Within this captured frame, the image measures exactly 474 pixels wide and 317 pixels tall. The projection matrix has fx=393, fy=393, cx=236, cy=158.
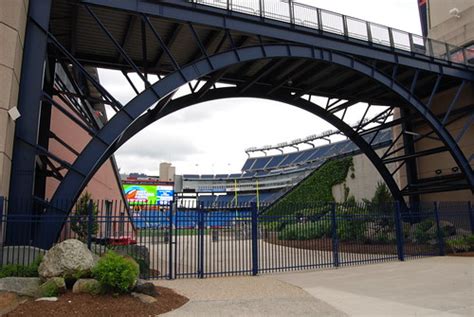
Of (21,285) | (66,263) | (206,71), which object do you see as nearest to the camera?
(21,285)

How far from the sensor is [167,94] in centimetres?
1440

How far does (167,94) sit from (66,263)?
24.3 ft

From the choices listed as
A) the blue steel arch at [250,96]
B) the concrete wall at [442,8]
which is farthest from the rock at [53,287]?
the concrete wall at [442,8]

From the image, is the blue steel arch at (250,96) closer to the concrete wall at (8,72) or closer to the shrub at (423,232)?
the shrub at (423,232)

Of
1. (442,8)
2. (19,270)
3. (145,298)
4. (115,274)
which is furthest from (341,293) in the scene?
(442,8)

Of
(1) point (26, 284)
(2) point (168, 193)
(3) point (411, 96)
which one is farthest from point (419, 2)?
(2) point (168, 193)

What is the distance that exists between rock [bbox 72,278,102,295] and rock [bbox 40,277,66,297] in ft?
0.85

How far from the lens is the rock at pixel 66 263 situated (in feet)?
28.7

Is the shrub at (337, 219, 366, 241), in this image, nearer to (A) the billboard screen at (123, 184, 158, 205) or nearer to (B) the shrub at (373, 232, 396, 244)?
(B) the shrub at (373, 232, 396, 244)

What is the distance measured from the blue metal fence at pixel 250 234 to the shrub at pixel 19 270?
0.52 meters

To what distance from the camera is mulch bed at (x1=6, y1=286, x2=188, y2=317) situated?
7.42 metres

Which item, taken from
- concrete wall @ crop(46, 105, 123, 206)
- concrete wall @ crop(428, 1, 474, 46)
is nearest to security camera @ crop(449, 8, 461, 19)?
concrete wall @ crop(428, 1, 474, 46)

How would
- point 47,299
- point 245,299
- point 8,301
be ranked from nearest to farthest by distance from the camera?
point 8,301 → point 47,299 → point 245,299

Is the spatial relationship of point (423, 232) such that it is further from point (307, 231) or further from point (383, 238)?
point (307, 231)
